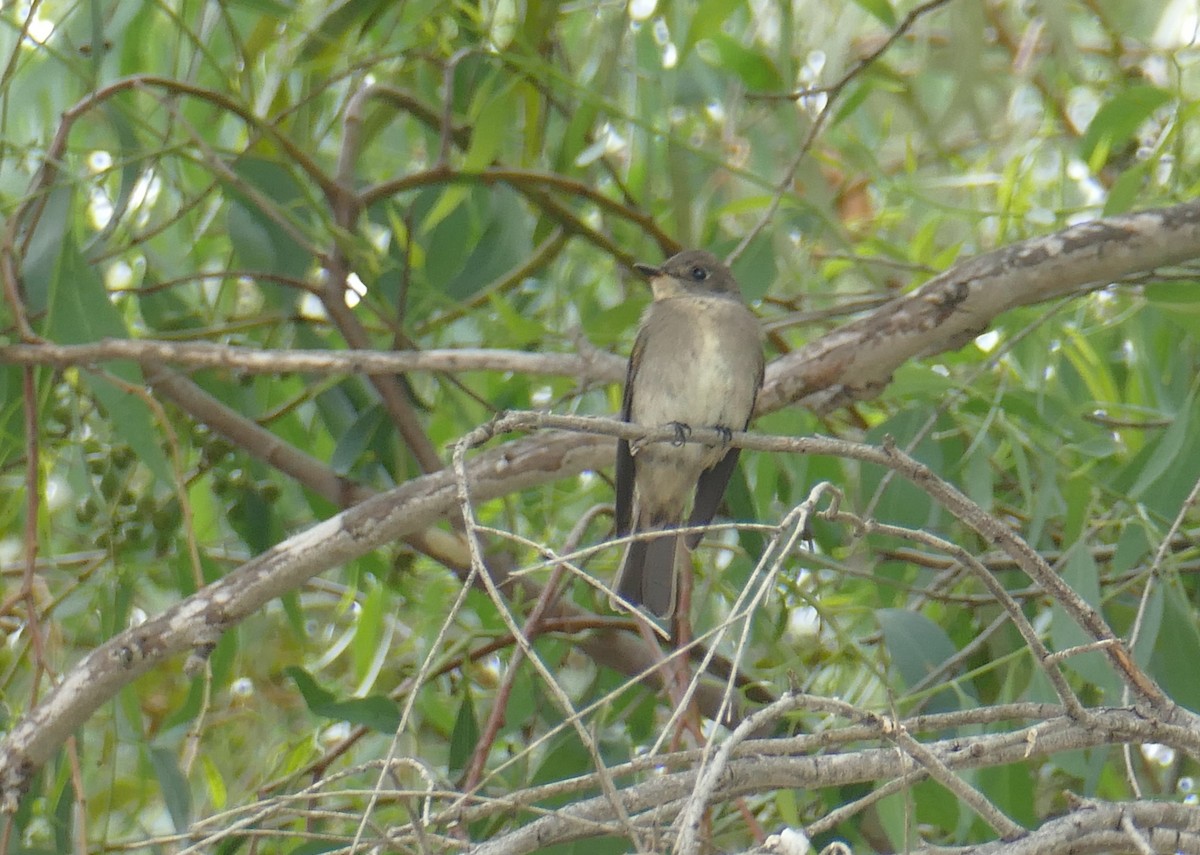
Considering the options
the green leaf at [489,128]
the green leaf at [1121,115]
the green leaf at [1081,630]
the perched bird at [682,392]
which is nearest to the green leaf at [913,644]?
the green leaf at [1081,630]

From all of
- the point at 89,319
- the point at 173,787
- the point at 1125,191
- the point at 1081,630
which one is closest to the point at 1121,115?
the point at 1125,191

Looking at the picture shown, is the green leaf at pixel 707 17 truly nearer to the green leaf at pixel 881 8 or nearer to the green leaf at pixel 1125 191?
the green leaf at pixel 881 8

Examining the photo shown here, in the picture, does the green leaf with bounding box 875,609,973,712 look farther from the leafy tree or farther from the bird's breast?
the bird's breast

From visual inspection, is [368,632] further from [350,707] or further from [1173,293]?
[1173,293]

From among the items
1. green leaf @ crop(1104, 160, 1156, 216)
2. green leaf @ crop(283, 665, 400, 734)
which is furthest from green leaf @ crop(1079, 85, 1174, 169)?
green leaf @ crop(283, 665, 400, 734)

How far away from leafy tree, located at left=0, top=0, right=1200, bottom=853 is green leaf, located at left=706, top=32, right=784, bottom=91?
0.04 ft

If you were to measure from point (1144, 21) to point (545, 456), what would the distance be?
1503 millimetres

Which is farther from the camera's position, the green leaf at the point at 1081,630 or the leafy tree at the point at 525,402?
the leafy tree at the point at 525,402

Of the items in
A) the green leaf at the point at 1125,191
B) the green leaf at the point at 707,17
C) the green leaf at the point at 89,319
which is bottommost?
the green leaf at the point at 1125,191

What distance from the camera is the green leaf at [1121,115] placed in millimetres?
3158

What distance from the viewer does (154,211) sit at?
3.97 m

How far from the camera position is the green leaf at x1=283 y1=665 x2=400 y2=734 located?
284 centimetres

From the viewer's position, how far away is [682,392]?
155 inches

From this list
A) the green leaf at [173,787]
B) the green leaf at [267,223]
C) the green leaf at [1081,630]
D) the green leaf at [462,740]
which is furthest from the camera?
the green leaf at [267,223]
